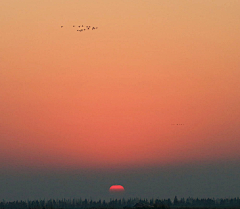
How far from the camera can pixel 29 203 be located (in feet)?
556

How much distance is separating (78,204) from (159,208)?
8244 cm

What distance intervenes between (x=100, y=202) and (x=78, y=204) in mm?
10743

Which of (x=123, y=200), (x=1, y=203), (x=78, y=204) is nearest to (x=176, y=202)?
(x=123, y=200)

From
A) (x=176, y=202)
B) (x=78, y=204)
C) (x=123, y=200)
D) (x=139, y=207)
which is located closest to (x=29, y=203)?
(x=78, y=204)

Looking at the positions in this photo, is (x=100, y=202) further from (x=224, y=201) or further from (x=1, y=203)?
(x=224, y=201)

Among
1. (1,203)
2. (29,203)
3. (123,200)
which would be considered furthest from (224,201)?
(1,203)

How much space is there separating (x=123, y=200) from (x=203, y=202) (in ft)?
139

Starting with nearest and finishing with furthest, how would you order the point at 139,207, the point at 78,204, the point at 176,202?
1. the point at 139,207
2. the point at 176,202
3. the point at 78,204

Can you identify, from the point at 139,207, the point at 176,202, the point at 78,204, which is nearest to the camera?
the point at 139,207

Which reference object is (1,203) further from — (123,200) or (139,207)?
(139,207)

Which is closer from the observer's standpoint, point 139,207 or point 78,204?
point 139,207

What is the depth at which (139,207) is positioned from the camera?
354 feet

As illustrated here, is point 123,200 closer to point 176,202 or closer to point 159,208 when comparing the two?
point 176,202

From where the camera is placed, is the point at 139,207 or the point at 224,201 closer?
the point at 139,207
